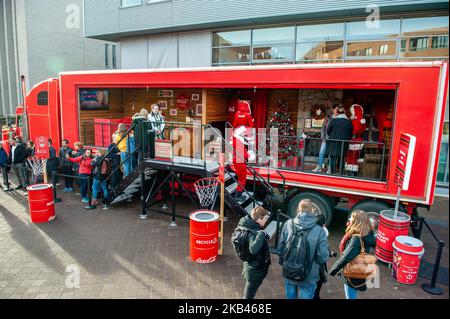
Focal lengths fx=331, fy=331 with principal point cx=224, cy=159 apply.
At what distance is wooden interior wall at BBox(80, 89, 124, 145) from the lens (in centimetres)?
1069

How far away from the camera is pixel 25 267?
215 inches

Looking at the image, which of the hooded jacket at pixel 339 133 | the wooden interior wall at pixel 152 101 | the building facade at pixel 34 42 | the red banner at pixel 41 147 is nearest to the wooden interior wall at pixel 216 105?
the wooden interior wall at pixel 152 101

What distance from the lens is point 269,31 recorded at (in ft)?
39.6

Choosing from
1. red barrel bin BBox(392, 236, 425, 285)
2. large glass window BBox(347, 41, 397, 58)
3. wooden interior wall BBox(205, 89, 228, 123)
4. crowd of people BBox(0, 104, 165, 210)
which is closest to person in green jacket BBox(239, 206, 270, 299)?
red barrel bin BBox(392, 236, 425, 285)

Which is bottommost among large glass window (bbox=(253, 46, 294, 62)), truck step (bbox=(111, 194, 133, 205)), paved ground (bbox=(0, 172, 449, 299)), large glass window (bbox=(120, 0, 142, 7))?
paved ground (bbox=(0, 172, 449, 299))

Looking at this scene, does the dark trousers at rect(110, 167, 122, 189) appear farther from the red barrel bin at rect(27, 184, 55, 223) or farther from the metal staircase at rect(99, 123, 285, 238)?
the red barrel bin at rect(27, 184, 55, 223)

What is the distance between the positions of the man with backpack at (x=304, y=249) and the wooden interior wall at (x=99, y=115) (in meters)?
8.78

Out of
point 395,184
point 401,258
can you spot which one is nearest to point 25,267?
point 401,258

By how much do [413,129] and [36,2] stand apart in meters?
22.4

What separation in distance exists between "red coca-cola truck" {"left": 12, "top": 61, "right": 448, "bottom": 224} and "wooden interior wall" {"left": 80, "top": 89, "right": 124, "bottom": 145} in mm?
32

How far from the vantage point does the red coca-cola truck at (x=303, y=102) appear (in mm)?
5855

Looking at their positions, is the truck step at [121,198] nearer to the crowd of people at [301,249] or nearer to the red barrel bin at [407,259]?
the crowd of people at [301,249]
